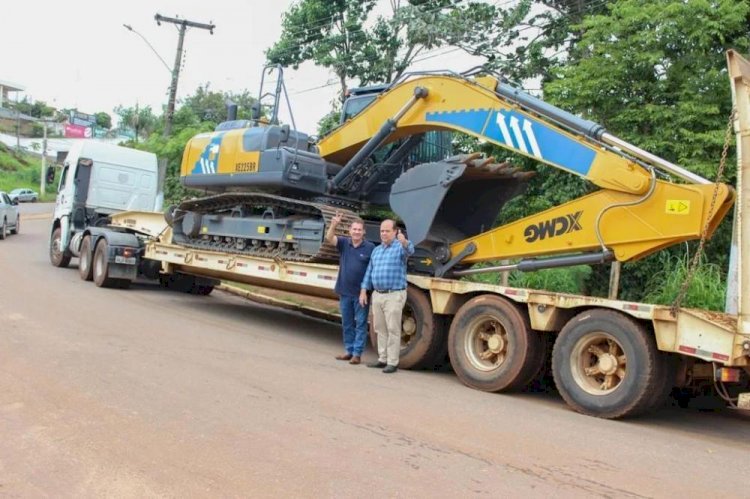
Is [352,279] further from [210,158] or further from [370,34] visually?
[370,34]

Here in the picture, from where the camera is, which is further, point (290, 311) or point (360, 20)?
point (360, 20)

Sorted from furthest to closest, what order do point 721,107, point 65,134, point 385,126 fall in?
1. point 65,134
2. point 721,107
3. point 385,126

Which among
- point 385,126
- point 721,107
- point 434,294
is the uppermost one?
point 721,107

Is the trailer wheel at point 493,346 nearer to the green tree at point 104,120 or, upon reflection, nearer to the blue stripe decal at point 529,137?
the blue stripe decal at point 529,137

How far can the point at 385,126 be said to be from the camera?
956 cm

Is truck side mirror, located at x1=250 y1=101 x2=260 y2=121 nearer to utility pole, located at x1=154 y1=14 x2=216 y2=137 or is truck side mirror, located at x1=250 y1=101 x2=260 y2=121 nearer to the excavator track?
the excavator track

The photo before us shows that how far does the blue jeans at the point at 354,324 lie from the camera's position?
8500 millimetres

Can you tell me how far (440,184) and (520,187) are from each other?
5.29ft

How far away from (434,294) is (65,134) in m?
94.4

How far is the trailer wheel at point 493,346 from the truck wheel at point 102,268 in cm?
860

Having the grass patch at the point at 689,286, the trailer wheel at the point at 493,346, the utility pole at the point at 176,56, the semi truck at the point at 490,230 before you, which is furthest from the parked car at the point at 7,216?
the trailer wheel at the point at 493,346

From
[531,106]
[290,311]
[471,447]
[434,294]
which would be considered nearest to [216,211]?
[290,311]

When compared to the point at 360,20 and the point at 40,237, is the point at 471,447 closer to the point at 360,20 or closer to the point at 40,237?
the point at 360,20

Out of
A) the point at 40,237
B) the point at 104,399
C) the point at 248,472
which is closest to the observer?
the point at 248,472
